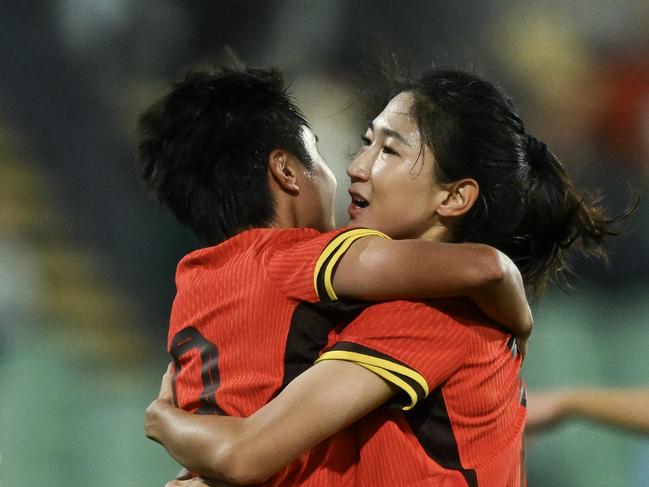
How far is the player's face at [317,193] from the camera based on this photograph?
3.68ft

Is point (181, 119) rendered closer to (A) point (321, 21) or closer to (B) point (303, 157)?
(B) point (303, 157)

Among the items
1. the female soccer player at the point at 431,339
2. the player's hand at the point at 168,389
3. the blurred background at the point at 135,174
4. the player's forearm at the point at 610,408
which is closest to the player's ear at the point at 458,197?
the female soccer player at the point at 431,339

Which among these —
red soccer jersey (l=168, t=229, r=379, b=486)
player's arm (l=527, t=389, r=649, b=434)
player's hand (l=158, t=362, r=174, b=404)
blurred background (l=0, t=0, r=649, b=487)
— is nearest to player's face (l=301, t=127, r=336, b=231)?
red soccer jersey (l=168, t=229, r=379, b=486)

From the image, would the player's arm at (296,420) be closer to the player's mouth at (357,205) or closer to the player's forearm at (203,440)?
the player's forearm at (203,440)

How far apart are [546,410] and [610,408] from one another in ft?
0.66

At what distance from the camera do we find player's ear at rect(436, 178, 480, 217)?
1070 mm

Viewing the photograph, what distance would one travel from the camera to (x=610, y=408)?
152cm

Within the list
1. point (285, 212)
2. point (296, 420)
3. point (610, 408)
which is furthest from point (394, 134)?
point (610, 408)

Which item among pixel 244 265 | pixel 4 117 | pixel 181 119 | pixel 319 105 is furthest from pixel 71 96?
pixel 244 265

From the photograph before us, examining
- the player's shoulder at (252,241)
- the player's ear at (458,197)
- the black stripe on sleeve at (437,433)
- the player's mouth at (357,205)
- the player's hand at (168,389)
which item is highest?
the player's mouth at (357,205)

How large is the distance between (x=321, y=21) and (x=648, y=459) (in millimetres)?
1510

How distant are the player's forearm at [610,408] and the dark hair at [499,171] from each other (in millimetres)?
384

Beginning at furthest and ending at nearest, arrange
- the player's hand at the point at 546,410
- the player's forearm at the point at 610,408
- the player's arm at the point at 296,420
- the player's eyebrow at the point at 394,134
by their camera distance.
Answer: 1. the player's forearm at the point at 610,408
2. the player's hand at the point at 546,410
3. the player's eyebrow at the point at 394,134
4. the player's arm at the point at 296,420

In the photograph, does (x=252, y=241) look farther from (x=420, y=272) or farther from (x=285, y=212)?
(x=420, y=272)
